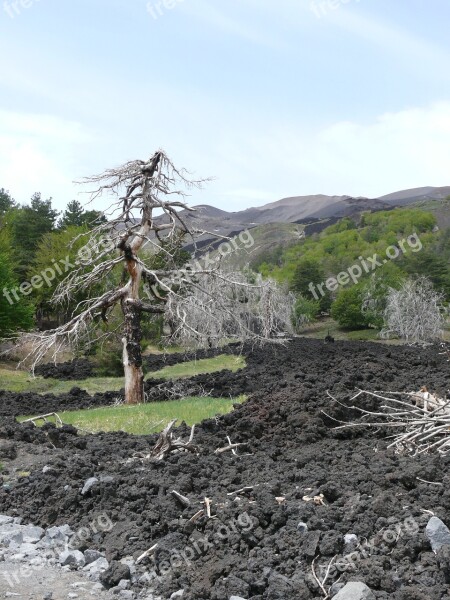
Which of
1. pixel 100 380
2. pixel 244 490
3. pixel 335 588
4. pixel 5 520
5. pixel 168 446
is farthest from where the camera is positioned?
pixel 100 380

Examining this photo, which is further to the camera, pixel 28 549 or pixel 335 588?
pixel 28 549

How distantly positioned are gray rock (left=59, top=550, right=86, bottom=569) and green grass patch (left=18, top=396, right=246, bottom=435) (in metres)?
5.30

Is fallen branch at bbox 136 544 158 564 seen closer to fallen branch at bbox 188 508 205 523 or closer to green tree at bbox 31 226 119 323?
fallen branch at bbox 188 508 205 523

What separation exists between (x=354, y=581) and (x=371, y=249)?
9288cm

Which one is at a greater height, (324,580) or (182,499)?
(182,499)

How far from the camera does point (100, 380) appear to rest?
22688mm

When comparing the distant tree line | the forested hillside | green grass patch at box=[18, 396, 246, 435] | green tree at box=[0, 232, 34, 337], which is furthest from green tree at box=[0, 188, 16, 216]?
green grass patch at box=[18, 396, 246, 435]

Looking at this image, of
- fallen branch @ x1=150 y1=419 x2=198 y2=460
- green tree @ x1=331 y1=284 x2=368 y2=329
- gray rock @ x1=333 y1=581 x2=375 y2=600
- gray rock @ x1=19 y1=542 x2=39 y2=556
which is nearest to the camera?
gray rock @ x1=333 y1=581 x2=375 y2=600

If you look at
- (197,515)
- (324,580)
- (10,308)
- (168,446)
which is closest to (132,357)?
(168,446)

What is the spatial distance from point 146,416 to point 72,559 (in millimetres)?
6870

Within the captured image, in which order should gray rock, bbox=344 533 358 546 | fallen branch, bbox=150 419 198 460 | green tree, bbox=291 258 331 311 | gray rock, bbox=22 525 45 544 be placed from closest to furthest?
gray rock, bbox=344 533 358 546
gray rock, bbox=22 525 45 544
fallen branch, bbox=150 419 198 460
green tree, bbox=291 258 331 311

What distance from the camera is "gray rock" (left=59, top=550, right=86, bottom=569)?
5.54 meters

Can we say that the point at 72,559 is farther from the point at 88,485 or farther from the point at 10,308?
the point at 10,308

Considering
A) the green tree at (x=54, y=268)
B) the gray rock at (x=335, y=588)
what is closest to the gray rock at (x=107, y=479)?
the gray rock at (x=335, y=588)
